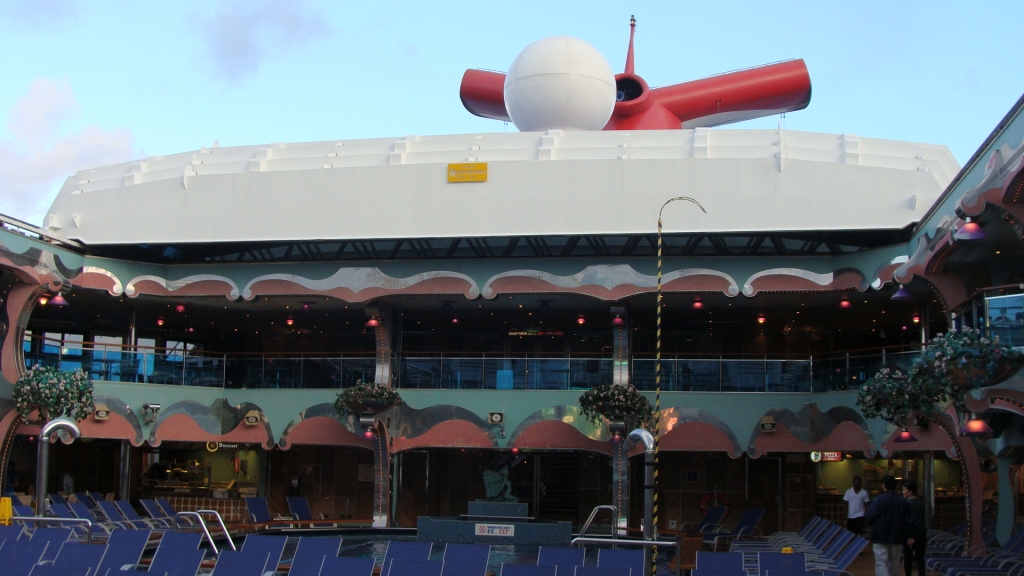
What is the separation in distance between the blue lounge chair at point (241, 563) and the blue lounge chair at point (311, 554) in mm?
436

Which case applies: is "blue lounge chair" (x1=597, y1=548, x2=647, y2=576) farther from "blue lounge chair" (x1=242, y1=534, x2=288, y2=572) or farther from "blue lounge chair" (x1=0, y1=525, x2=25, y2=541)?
"blue lounge chair" (x1=0, y1=525, x2=25, y2=541)

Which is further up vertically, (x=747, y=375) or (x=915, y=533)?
(x=747, y=375)

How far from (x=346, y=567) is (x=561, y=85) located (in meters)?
17.3

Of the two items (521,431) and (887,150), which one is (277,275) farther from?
(887,150)

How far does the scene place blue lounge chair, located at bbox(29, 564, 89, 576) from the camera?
12773 millimetres

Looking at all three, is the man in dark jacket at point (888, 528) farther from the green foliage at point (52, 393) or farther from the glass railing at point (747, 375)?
the green foliage at point (52, 393)

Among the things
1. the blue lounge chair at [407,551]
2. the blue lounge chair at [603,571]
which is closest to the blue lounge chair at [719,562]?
the blue lounge chair at [603,571]

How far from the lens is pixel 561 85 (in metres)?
27.9

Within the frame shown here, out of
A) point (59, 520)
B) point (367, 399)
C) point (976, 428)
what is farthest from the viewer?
point (367, 399)

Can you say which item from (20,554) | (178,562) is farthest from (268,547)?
(20,554)

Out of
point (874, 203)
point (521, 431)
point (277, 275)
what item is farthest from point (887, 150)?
point (277, 275)

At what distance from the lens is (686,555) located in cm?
1859

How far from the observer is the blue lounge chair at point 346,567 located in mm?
13492

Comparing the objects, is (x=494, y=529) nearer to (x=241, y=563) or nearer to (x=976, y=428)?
(x=241, y=563)
